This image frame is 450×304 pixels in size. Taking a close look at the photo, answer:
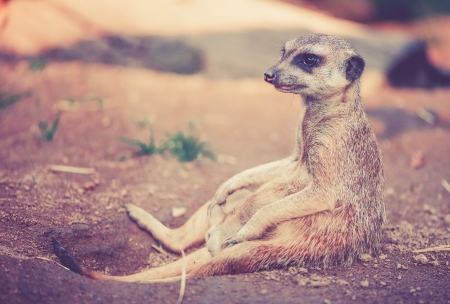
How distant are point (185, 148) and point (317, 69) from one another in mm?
1528

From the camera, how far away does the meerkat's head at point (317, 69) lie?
8.21 feet

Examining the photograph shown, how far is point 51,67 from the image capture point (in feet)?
18.2

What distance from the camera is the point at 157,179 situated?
341cm

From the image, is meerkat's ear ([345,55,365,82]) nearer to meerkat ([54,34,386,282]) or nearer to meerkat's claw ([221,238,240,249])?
meerkat ([54,34,386,282])

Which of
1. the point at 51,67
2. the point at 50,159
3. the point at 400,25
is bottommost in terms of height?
the point at 50,159

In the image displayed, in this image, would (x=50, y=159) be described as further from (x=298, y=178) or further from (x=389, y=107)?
(x=389, y=107)

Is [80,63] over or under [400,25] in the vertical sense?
under

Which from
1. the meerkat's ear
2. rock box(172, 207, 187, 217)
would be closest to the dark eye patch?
the meerkat's ear

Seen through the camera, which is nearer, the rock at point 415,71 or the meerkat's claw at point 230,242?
the meerkat's claw at point 230,242

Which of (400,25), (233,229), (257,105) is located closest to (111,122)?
(257,105)

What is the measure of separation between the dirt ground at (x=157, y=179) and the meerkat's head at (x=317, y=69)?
944mm

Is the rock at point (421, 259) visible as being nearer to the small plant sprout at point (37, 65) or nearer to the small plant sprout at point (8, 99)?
the small plant sprout at point (8, 99)

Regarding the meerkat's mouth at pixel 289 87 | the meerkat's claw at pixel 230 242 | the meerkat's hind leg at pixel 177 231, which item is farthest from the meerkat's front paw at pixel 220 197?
the meerkat's mouth at pixel 289 87

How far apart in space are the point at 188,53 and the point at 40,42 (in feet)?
5.99
